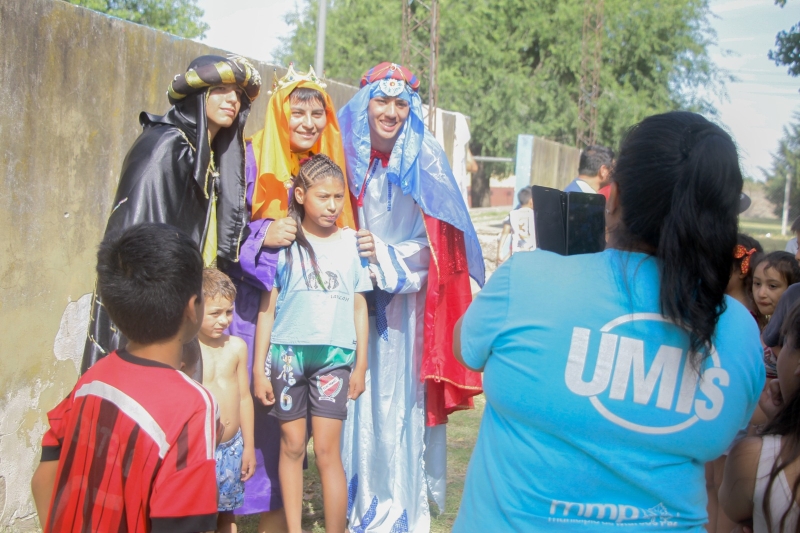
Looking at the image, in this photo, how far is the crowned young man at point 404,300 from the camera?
3.77 metres

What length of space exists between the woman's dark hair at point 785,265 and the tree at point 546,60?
72.9 ft

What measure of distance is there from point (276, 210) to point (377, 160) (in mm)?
678

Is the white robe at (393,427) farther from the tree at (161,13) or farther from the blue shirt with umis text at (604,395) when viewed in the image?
the tree at (161,13)

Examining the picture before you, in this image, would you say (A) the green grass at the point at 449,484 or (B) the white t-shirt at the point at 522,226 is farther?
(B) the white t-shirt at the point at 522,226

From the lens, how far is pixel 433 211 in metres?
3.76

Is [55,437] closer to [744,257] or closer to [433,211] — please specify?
[433,211]

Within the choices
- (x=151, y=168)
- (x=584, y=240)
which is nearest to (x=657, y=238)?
(x=584, y=240)

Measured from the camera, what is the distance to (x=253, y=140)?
351 cm

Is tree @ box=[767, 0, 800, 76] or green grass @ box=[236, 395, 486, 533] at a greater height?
tree @ box=[767, 0, 800, 76]

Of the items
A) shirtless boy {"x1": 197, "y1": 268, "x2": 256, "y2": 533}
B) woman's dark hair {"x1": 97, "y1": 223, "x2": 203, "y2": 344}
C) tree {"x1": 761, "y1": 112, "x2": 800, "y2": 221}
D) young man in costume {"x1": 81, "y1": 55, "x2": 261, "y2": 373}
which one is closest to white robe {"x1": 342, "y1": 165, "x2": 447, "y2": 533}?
shirtless boy {"x1": 197, "y1": 268, "x2": 256, "y2": 533}

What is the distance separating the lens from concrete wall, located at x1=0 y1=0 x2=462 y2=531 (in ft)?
10.8

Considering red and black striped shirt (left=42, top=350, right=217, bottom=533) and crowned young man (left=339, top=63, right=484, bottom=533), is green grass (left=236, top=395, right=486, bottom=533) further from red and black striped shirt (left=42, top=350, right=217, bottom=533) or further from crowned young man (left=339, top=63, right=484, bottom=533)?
red and black striped shirt (left=42, top=350, right=217, bottom=533)

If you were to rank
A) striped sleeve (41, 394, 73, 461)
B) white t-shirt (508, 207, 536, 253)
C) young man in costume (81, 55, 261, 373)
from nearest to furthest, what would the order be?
striped sleeve (41, 394, 73, 461)
young man in costume (81, 55, 261, 373)
white t-shirt (508, 207, 536, 253)

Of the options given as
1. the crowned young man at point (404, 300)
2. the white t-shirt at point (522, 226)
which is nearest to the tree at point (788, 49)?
the white t-shirt at point (522, 226)
